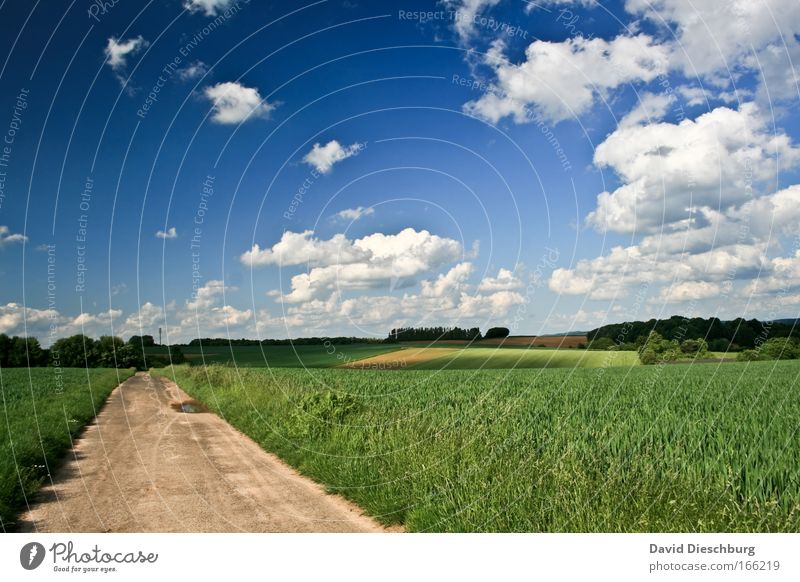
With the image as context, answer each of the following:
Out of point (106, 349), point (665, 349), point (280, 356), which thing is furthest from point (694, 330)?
point (106, 349)

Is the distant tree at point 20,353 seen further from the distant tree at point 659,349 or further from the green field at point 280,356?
the distant tree at point 659,349

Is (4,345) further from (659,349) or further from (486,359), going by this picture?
(486,359)

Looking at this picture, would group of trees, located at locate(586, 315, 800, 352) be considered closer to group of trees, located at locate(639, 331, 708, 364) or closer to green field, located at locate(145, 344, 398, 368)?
group of trees, located at locate(639, 331, 708, 364)

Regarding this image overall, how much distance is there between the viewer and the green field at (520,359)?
45156 millimetres

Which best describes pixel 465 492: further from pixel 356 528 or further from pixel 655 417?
pixel 655 417

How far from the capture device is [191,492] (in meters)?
9.45

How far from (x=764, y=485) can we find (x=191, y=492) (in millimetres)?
8783

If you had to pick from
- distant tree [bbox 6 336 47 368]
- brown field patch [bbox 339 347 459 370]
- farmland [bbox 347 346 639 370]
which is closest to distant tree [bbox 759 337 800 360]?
farmland [bbox 347 346 639 370]

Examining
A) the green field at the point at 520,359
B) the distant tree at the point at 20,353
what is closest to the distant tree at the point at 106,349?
the distant tree at the point at 20,353

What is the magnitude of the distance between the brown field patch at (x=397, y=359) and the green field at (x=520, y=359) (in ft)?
1.64

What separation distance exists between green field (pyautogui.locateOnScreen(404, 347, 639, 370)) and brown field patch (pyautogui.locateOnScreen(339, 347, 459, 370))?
50cm
